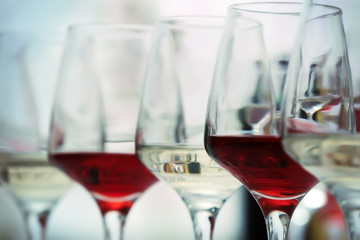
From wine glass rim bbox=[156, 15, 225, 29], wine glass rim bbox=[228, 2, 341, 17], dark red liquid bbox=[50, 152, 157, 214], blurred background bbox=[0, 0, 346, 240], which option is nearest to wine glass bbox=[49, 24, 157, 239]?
dark red liquid bbox=[50, 152, 157, 214]

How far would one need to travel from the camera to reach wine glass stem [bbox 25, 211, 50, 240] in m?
1.03

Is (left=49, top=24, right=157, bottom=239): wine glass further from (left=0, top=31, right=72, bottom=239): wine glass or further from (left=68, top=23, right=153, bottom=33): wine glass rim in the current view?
(left=0, top=31, right=72, bottom=239): wine glass

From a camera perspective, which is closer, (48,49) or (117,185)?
(117,185)

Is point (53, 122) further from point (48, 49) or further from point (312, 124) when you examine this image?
point (312, 124)

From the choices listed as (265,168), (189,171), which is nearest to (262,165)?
(265,168)

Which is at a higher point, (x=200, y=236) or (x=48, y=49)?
(x=48, y=49)

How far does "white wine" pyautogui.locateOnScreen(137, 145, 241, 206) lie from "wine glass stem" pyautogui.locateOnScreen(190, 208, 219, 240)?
0.7 inches

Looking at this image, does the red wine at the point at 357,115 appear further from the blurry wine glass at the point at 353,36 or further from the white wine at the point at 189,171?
the white wine at the point at 189,171

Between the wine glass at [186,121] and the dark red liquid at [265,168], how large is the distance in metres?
0.07

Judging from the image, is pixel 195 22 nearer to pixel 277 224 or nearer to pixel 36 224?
pixel 277 224

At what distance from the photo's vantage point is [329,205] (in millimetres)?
1254

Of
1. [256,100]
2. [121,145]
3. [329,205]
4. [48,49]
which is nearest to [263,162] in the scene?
[256,100]

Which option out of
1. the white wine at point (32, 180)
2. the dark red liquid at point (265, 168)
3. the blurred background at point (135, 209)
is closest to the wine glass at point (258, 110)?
the dark red liquid at point (265, 168)

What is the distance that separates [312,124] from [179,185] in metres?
0.22
